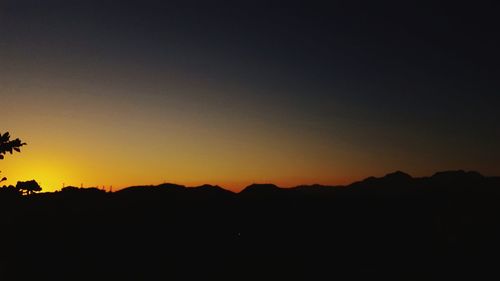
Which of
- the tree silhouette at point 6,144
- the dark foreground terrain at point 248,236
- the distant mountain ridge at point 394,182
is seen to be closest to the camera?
the tree silhouette at point 6,144

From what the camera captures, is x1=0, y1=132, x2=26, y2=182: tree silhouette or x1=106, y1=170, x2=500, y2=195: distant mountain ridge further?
x1=106, y1=170, x2=500, y2=195: distant mountain ridge

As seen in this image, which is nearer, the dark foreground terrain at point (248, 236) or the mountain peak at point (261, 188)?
the dark foreground terrain at point (248, 236)

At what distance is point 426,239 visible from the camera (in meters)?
55.8

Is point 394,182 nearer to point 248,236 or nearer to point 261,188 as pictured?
point 261,188

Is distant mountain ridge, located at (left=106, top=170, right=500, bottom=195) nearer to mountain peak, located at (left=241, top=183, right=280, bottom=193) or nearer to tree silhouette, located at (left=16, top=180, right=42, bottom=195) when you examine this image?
mountain peak, located at (left=241, top=183, right=280, bottom=193)

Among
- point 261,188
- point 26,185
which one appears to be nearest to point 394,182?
point 261,188

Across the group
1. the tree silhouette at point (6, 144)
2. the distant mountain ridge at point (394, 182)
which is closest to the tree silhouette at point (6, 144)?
the tree silhouette at point (6, 144)

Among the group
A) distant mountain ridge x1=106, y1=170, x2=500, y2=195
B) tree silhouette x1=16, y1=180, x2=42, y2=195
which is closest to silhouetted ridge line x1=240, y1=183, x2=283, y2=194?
distant mountain ridge x1=106, y1=170, x2=500, y2=195

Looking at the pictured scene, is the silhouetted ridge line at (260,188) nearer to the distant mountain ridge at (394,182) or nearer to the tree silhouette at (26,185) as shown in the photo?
the distant mountain ridge at (394,182)

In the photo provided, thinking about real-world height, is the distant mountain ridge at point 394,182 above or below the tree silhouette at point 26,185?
above

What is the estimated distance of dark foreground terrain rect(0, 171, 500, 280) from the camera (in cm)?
4316

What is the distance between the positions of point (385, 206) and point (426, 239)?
1208cm

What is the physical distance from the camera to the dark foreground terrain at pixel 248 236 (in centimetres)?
4316

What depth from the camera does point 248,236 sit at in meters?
53.7
